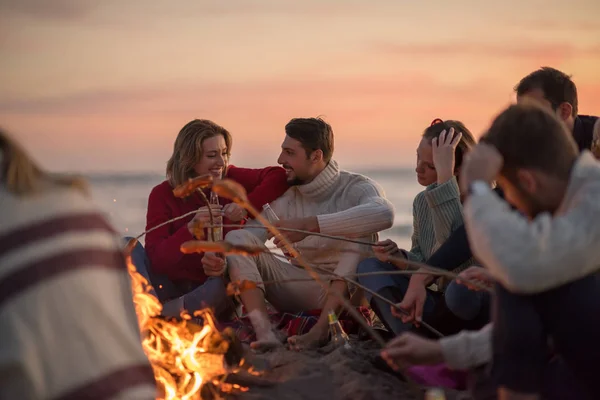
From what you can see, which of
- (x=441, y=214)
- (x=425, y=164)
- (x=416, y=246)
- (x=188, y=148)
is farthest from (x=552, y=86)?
(x=188, y=148)

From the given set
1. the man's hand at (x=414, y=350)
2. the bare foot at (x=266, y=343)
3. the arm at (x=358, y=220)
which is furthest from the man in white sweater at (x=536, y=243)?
the arm at (x=358, y=220)

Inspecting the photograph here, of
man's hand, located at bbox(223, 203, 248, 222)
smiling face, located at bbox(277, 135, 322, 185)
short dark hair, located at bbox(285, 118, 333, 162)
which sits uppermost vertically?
short dark hair, located at bbox(285, 118, 333, 162)

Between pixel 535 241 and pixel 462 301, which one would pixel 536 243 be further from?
pixel 462 301

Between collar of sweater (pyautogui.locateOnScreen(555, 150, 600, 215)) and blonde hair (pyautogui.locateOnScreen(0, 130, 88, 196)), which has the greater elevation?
blonde hair (pyautogui.locateOnScreen(0, 130, 88, 196))

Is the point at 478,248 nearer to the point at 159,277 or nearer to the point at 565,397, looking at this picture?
the point at 565,397

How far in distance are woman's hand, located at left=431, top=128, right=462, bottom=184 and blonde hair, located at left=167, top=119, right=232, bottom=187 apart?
1.89m

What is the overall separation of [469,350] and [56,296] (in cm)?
142

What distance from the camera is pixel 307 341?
532cm

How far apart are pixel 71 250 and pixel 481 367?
150 cm

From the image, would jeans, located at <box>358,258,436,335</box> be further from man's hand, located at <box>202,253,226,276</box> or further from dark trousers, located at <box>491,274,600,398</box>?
dark trousers, located at <box>491,274,600,398</box>

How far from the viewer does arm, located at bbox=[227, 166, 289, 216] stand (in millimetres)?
6266

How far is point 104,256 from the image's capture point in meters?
2.55

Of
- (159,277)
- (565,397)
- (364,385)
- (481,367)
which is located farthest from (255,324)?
(565,397)

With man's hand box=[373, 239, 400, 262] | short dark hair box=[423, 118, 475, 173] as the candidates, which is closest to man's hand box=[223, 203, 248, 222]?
man's hand box=[373, 239, 400, 262]
